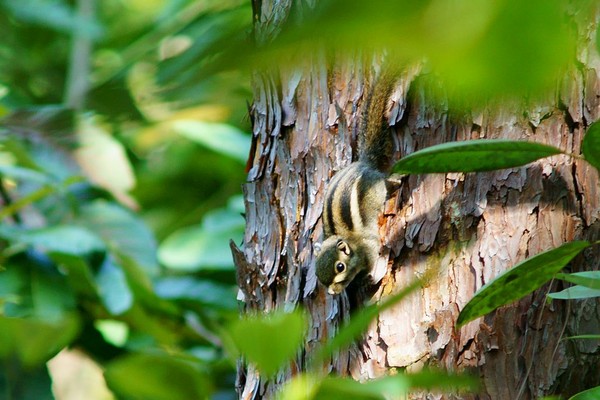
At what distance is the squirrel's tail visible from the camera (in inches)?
51.3

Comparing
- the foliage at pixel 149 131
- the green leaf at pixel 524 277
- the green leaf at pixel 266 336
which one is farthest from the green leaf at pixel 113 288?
the green leaf at pixel 266 336

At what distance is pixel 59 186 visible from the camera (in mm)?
1946

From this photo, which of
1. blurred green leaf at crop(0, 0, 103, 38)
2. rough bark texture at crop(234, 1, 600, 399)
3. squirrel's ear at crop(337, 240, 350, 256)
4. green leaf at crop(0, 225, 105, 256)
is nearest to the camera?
blurred green leaf at crop(0, 0, 103, 38)

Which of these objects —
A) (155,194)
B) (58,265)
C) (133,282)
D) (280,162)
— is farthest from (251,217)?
(155,194)

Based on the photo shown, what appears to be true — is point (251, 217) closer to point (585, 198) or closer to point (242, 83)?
point (585, 198)

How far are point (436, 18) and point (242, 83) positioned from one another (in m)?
0.10

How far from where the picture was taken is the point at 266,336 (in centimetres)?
32

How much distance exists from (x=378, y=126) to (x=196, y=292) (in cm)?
111

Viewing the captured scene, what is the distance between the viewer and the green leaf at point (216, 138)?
8.14 feet

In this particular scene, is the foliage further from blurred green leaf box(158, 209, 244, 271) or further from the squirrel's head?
the squirrel's head

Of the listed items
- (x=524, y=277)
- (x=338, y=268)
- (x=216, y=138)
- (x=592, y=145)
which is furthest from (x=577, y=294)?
(x=216, y=138)

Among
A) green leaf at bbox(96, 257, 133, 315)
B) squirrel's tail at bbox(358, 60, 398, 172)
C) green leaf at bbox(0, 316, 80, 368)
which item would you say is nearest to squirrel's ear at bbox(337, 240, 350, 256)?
squirrel's tail at bbox(358, 60, 398, 172)

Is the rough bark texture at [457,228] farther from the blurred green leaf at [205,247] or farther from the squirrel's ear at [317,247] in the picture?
the blurred green leaf at [205,247]

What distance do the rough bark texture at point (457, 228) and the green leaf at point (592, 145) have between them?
330 millimetres
